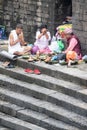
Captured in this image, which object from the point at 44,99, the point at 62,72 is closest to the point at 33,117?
the point at 44,99

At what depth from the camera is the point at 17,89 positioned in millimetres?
11086

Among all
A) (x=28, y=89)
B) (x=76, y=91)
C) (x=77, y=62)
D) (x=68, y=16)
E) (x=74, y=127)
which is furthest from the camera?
(x=68, y=16)

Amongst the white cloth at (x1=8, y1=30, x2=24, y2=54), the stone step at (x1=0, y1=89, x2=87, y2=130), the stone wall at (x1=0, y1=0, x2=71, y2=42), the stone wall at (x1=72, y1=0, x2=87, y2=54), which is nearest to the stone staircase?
the stone step at (x1=0, y1=89, x2=87, y2=130)

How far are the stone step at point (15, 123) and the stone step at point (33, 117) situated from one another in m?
0.09

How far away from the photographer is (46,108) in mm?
10000

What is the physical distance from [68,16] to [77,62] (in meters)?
3.17

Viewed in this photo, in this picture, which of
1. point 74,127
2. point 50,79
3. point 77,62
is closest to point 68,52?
point 77,62

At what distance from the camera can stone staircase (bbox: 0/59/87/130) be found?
966cm

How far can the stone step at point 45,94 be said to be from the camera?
32.1 feet

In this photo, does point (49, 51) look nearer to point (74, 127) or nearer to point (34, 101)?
point (34, 101)

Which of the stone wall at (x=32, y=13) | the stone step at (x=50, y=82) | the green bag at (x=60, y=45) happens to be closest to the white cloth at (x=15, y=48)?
the stone step at (x=50, y=82)

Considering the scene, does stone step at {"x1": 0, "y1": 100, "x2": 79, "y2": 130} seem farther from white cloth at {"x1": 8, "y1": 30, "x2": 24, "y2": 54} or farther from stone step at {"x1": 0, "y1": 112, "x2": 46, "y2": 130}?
white cloth at {"x1": 8, "y1": 30, "x2": 24, "y2": 54}

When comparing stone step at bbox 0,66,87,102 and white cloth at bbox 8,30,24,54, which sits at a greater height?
white cloth at bbox 8,30,24,54

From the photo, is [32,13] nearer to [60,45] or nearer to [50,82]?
[60,45]
